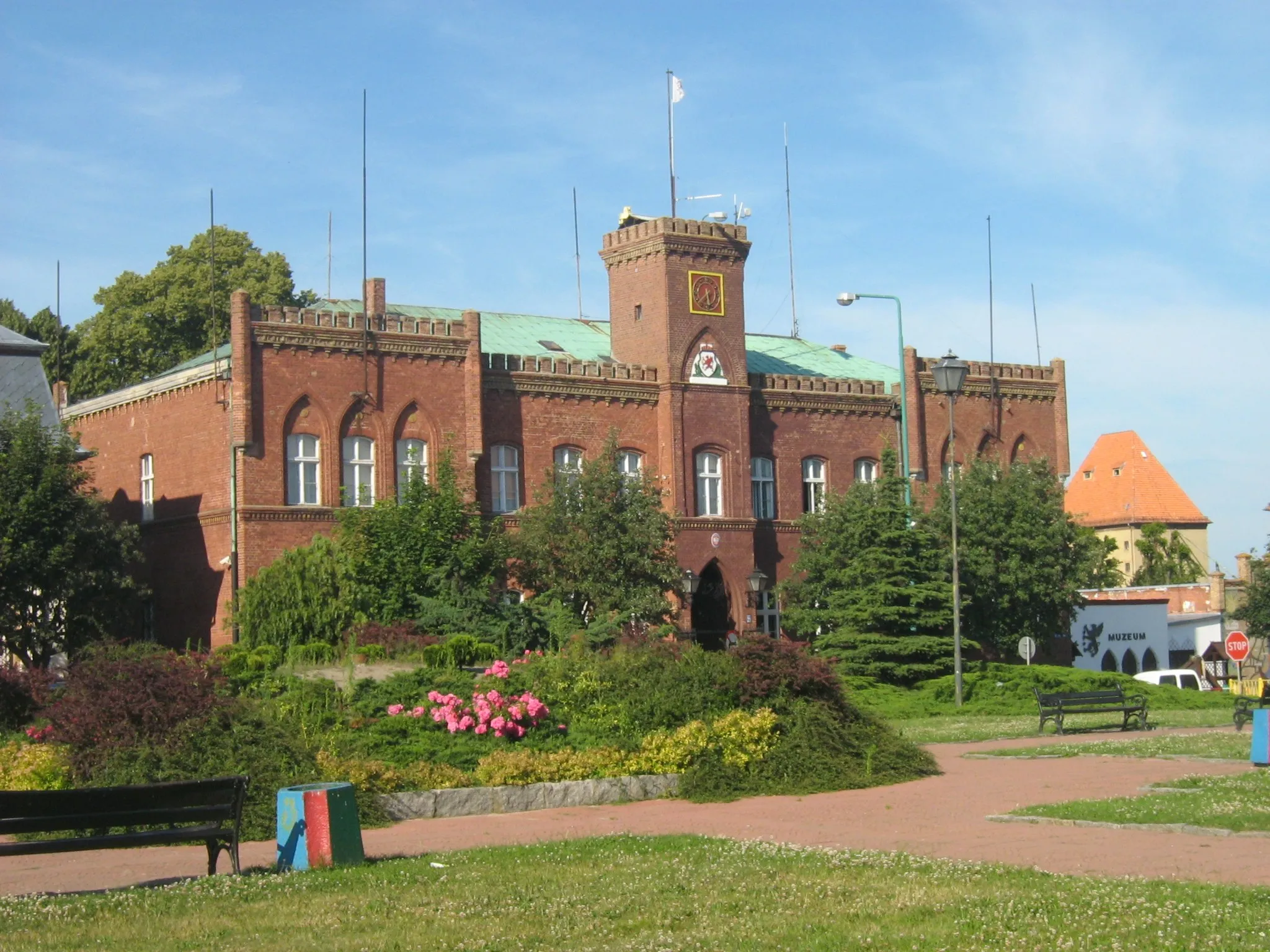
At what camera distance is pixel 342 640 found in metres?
34.8

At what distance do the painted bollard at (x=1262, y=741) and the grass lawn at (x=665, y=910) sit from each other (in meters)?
7.68

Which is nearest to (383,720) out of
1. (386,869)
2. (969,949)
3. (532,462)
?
(386,869)

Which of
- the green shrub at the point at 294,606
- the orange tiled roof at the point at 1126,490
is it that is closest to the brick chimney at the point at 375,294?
the green shrub at the point at 294,606

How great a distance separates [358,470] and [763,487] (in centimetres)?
1288

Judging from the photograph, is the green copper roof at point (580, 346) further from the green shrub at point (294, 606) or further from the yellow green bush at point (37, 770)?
the yellow green bush at point (37, 770)

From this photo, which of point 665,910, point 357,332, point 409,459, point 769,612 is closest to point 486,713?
point 665,910

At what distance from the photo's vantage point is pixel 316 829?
12719 mm

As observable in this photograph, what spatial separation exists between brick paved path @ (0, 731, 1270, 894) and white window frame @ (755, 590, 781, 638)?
87.3 feet

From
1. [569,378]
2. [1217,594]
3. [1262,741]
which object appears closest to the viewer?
[1262,741]

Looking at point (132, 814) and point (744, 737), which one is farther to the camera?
point (744, 737)

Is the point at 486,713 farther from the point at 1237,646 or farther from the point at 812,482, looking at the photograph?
the point at 1237,646

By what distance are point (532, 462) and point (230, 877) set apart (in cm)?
3184

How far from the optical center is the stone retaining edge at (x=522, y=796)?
16.8m

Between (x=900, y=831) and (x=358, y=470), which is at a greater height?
(x=358, y=470)
